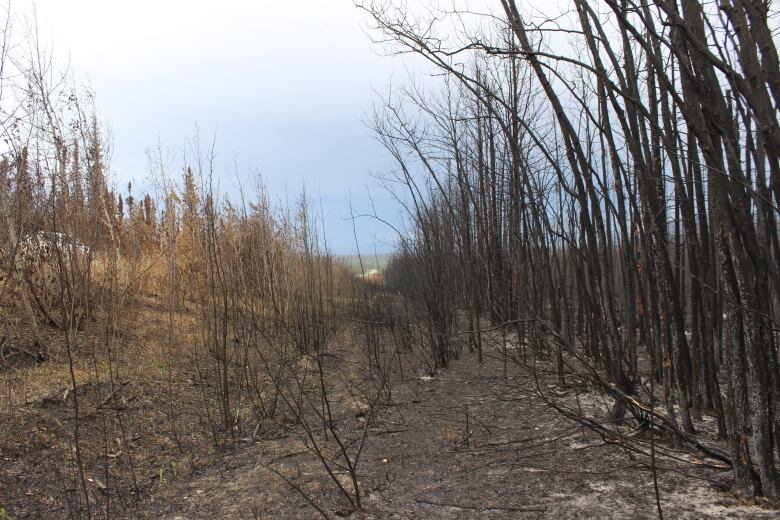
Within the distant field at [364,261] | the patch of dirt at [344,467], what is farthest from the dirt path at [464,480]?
the distant field at [364,261]

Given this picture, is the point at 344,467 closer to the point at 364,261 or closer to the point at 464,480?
the point at 464,480

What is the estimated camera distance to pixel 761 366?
2.03m

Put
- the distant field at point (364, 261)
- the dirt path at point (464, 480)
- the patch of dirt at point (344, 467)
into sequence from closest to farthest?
the dirt path at point (464, 480) → the patch of dirt at point (344, 467) → the distant field at point (364, 261)

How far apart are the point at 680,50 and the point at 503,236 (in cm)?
683

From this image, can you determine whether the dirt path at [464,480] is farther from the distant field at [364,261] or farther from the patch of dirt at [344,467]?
the distant field at [364,261]

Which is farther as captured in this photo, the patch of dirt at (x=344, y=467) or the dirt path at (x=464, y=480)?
the patch of dirt at (x=344, y=467)

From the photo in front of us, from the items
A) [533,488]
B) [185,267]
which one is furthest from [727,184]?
[185,267]

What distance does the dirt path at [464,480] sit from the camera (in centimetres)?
240

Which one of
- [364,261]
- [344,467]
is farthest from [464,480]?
[364,261]

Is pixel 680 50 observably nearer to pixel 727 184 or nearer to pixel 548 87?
pixel 727 184

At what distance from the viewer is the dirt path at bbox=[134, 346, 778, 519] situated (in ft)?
7.86

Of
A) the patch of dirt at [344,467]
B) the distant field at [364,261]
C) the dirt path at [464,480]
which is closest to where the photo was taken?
the dirt path at [464,480]

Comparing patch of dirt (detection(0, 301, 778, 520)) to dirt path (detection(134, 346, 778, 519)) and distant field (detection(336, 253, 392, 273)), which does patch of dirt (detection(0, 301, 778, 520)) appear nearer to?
dirt path (detection(134, 346, 778, 519))

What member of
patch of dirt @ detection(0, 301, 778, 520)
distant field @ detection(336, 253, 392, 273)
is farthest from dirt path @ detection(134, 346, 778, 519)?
distant field @ detection(336, 253, 392, 273)
